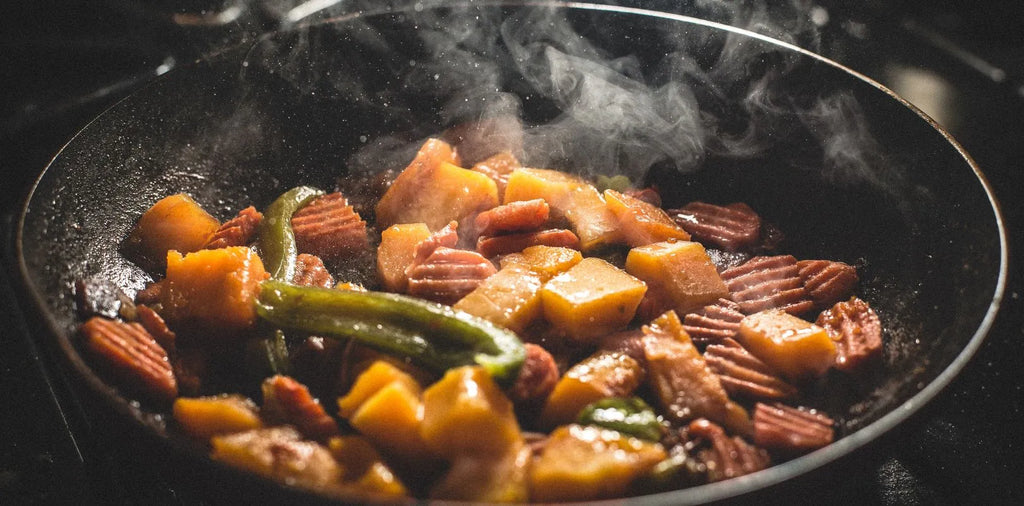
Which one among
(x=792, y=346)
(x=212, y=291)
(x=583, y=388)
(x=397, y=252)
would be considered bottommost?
(x=792, y=346)

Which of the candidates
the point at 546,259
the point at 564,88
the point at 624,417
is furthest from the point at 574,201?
the point at 624,417

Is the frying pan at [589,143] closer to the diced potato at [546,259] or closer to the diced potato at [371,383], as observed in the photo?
the diced potato at [371,383]

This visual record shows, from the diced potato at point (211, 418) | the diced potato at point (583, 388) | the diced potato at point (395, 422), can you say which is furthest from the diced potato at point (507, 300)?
the diced potato at point (211, 418)

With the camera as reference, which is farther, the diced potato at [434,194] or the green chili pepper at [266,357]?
the diced potato at [434,194]

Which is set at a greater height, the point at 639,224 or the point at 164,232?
the point at 164,232

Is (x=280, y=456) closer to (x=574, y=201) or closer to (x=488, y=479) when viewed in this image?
(x=488, y=479)

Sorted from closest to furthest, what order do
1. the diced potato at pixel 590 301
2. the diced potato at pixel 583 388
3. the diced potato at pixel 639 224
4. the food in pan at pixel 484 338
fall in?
the food in pan at pixel 484 338 < the diced potato at pixel 583 388 < the diced potato at pixel 590 301 < the diced potato at pixel 639 224

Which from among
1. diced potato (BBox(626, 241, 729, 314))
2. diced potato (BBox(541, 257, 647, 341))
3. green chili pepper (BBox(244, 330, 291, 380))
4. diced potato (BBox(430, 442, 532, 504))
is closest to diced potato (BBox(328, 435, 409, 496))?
diced potato (BBox(430, 442, 532, 504))

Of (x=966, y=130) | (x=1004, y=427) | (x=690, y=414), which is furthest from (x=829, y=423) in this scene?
(x=966, y=130)
